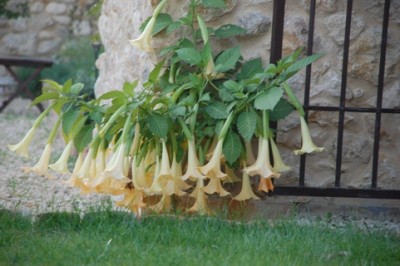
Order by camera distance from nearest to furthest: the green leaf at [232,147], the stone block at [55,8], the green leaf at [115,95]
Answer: the green leaf at [232,147], the green leaf at [115,95], the stone block at [55,8]

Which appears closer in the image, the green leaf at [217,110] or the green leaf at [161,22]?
the green leaf at [217,110]

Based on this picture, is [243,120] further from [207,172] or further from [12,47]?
[12,47]

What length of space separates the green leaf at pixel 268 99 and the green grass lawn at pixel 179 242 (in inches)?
21.4

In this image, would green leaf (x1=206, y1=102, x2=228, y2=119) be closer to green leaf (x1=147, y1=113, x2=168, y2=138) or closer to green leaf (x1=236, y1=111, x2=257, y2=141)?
green leaf (x1=236, y1=111, x2=257, y2=141)

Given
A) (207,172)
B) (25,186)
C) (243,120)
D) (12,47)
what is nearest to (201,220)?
(207,172)

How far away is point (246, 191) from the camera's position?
175 inches

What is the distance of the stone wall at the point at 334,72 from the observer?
467 cm

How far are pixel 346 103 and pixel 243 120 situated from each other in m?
0.70

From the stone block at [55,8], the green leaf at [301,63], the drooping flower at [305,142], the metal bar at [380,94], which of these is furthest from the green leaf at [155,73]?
the stone block at [55,8]

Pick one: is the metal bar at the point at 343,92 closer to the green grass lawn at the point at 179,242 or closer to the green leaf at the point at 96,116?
the green grass lawn at the point at 179,242

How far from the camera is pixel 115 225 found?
4004 mm

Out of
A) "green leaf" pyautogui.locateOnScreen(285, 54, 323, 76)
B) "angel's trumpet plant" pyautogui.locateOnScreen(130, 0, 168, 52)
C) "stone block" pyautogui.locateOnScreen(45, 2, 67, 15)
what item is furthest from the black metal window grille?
"stone block" pyautogui.locateOnScreen(45, 2, 67, 15)

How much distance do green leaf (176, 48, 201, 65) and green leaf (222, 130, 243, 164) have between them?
0.39m

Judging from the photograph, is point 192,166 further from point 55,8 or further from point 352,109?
point 55,8
